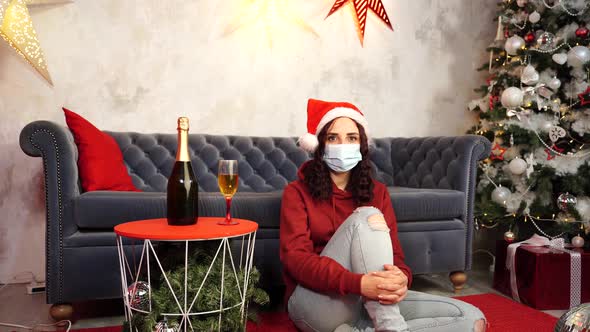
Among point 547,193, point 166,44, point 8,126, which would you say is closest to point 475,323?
point 547,193

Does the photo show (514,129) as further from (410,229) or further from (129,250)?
(129,250)

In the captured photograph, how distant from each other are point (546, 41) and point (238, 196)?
2258 millimetres

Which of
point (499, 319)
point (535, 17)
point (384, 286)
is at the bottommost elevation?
point (499, 319)

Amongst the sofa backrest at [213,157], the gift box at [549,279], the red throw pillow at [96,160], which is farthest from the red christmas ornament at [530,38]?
the red throw pillow at [96,160]

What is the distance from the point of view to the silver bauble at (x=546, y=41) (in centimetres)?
283

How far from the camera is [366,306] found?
1.25 m

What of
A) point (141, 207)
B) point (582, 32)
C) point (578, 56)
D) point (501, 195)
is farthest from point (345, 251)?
point (582, 32)

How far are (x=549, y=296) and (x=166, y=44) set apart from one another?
268 cm

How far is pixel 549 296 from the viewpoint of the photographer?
223 cm

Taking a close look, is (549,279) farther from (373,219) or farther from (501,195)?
(373,219)

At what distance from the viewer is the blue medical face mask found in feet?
5.18

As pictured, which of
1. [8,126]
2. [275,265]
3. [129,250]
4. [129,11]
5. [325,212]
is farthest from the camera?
[129,11]

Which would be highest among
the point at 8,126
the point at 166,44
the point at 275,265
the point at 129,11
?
the point at 129,11

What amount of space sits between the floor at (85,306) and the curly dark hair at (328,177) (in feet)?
3.63
